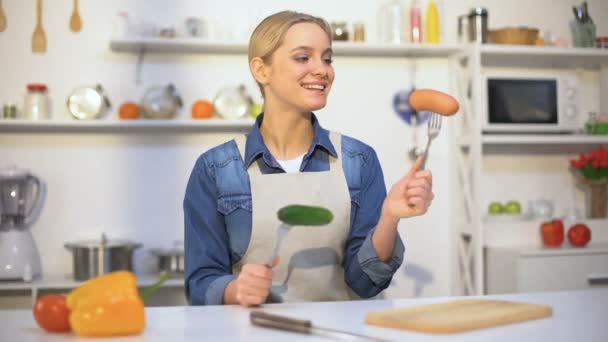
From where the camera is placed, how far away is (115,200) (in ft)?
12.6

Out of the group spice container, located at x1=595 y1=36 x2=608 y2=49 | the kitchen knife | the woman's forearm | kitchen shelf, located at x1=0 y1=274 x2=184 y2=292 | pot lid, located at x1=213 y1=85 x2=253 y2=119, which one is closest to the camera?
the kitchen knife

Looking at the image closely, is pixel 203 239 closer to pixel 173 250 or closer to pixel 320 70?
pixel 320 70

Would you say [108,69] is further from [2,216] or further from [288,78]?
[288,78]

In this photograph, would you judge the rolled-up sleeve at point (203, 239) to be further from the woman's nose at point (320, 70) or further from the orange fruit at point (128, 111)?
the orange fruit at point (128, 111)

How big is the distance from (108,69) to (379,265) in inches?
96.3

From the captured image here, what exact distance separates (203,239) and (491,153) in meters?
2.64

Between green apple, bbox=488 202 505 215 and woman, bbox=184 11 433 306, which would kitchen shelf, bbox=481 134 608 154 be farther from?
woman, bbox=184 11 433 306

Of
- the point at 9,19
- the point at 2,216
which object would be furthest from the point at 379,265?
the point at 9,19

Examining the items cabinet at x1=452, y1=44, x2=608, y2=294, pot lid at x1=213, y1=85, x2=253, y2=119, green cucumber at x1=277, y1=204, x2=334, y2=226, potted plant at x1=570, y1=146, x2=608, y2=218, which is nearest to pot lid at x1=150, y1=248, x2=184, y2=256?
pot lid at x1=213, y1=85, x2=253, y2=119

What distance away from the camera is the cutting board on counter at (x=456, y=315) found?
4.09 feet

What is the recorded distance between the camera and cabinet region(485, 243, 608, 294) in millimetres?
3631

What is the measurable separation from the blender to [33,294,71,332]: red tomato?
7.80ft

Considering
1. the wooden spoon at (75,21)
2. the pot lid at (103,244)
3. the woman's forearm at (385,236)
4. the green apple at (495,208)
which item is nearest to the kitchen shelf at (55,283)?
the pot lid at (103,244)

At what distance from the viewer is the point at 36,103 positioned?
144 inches
